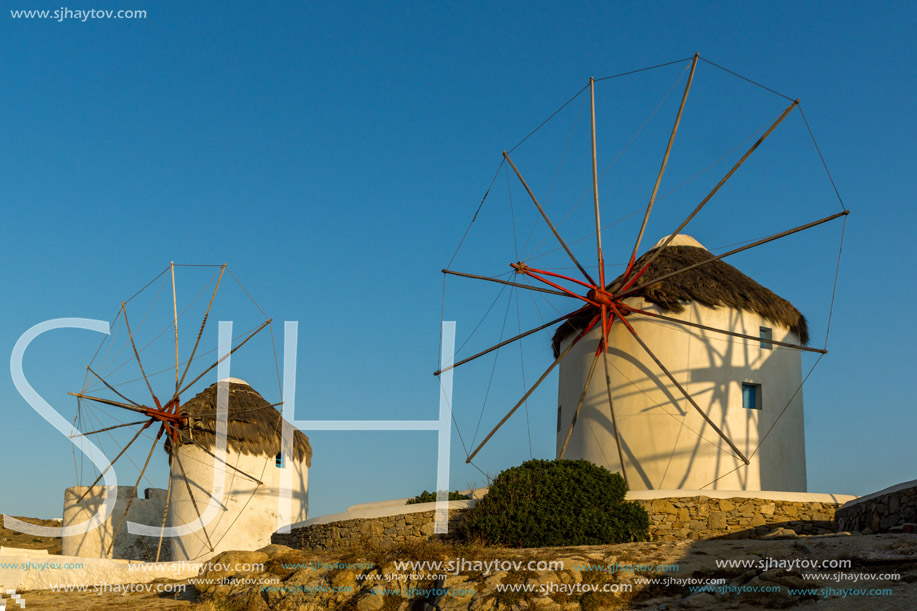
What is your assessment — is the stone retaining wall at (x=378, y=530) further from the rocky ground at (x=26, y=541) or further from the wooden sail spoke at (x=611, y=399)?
the rocky ground at (x=26, y=541)

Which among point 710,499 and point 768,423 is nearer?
point 710,499

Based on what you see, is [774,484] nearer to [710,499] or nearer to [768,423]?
[768,423]

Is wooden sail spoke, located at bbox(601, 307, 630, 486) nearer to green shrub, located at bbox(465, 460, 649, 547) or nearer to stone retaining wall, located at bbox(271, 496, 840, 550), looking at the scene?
green shrub, located at bbox(465, 460, 649, 547)

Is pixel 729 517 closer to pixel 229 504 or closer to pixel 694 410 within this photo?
pixel 694 410

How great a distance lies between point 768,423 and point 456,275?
749cm

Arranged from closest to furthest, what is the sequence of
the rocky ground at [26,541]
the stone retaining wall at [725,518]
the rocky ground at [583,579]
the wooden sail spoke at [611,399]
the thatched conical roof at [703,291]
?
the rocky ground at [583,579] → the stone retaining wall at [725,518] → the wooden sail spoke at [611,399] → the thatched conical roof at [703,291] → the rocky ground at [26,541]

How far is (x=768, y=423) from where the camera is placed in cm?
1873

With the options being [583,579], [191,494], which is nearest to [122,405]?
[191,494]

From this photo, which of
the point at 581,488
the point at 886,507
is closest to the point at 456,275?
the point at 581,488

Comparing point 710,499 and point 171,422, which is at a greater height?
point 171,422

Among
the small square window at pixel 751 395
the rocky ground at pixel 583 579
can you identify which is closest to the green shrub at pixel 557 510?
the rocky ground at pixel 583 579

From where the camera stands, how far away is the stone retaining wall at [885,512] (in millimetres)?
11758

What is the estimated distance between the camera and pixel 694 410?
60.1 feet

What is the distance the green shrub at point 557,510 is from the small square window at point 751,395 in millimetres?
4474
